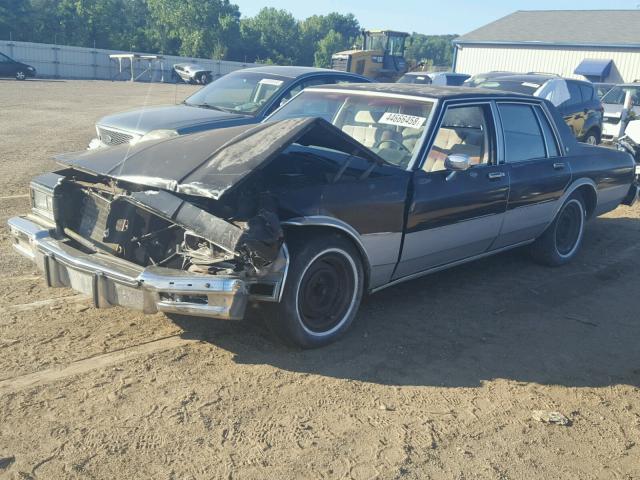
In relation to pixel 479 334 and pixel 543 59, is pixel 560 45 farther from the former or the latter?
pixel 479 334

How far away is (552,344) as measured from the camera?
4.61 metres

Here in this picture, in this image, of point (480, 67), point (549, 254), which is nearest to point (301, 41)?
point (480, 67)

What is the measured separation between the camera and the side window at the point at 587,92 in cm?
1374

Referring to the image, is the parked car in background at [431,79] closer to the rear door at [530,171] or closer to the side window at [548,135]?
the side window at [548,135]

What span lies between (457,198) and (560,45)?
36.7 meters

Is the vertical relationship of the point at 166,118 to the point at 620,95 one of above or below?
below

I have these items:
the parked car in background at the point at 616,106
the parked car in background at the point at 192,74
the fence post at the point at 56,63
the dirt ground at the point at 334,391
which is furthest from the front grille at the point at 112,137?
the fence post at the point at 56,63

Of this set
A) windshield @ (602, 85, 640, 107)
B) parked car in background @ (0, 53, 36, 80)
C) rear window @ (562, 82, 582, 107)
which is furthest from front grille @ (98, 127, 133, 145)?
parked car in background @ (0, 53, 36, 80)

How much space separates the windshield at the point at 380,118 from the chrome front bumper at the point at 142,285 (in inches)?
73.6

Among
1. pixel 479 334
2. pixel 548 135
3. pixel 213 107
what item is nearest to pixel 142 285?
pixel 479 334

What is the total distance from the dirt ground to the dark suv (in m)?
8.29

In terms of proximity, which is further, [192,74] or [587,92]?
[192,74]

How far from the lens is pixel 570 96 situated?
13.3 meters

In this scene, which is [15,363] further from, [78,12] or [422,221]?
[78,12]
